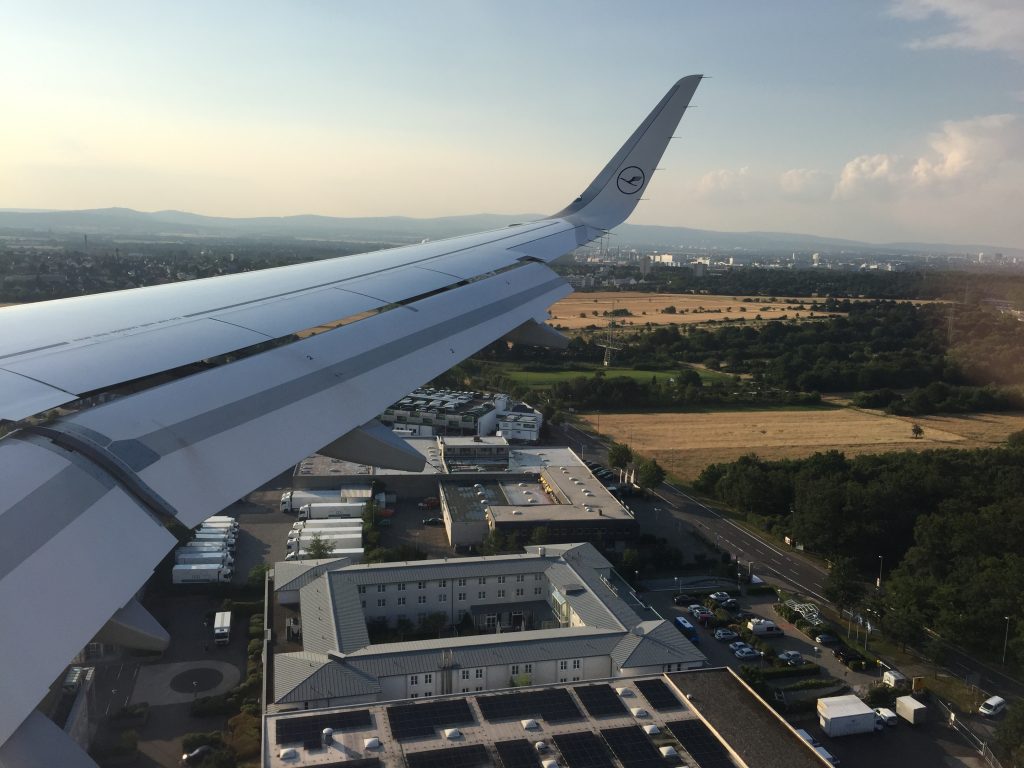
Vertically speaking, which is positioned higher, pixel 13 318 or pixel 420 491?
pixel 13 318

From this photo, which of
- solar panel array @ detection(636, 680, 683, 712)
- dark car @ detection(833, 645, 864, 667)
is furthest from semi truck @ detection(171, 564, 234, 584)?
dark car @ detection(833, 645, 864, 667)

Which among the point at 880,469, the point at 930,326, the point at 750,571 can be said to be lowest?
the point at 750,571

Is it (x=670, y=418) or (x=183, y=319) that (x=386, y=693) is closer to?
(x=183, y=319)

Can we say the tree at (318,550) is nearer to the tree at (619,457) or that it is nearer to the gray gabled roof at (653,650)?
the gray gabled roof at (653,650)

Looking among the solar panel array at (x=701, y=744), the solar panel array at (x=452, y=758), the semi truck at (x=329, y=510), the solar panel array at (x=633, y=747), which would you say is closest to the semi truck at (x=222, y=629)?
the semi truck at (x=329, y=510)

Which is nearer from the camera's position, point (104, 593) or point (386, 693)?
point (104, 593)

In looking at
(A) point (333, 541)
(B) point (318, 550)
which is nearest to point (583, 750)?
(B) point (318, 550)

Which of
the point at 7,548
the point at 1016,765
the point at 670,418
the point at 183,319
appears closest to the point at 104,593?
the point at 7,548

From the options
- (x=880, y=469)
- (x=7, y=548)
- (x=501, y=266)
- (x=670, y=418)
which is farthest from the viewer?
(x=670, y=418)
